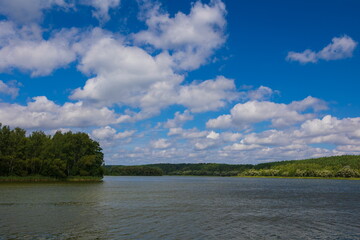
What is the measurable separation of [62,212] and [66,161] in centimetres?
10163

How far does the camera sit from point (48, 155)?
132 m

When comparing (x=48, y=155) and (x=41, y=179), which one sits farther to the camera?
(x=48, y=155)

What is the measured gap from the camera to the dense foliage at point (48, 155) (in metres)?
122

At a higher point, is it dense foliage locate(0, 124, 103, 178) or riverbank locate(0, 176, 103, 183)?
dense foliage locate(0, 124, 103, 178)

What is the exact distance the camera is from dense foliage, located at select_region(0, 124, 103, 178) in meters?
122

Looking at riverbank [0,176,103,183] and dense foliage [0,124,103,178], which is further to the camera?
dense foliage [0,124,103,178]

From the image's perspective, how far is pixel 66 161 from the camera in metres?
138

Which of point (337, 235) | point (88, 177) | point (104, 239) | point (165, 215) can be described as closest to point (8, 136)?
point (88, 177)

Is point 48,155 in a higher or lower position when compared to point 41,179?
higher

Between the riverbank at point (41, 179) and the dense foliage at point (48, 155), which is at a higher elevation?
the dense foliage at point (48, 155)

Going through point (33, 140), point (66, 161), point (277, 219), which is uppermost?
point (33, 140)

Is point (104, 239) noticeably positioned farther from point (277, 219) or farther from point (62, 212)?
point (277, 219)

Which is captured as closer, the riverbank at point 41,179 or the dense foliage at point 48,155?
the riverbank at point 41,179

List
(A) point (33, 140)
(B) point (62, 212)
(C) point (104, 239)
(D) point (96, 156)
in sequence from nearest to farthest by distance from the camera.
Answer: (C) point (104, 239), (B) point (62, 212), (A) point (33, 140), (D) point (96, 156)
